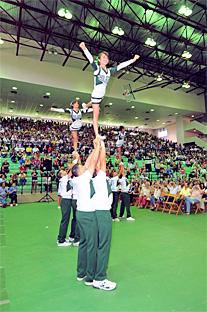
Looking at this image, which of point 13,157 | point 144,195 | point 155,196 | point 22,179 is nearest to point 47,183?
point 22,179

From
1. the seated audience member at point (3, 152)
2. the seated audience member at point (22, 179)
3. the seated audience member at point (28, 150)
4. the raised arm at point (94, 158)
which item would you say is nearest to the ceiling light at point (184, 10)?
the raised arm at point (94, 158)

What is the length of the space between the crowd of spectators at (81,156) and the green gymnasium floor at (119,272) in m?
3.98

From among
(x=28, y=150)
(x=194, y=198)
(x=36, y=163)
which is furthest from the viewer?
(x=28, y=150)

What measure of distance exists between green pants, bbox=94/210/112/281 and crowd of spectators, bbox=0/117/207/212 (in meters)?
5.89

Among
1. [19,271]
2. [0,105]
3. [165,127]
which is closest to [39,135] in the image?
[0,105]

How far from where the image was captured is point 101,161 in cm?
266

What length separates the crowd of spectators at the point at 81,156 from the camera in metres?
9.84

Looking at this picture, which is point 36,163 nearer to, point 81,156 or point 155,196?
point 81,156

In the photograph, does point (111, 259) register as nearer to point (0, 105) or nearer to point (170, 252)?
point (170, 252)

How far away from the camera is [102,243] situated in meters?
2.47

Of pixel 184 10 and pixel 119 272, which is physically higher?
pixel 184 10

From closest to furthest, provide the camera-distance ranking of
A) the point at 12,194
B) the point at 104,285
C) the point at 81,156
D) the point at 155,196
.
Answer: the point at 104,285, the point at 155,196, the point at 12,194, the point at 81,156

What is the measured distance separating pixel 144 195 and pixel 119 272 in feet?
19.2

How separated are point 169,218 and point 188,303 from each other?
4536mm
